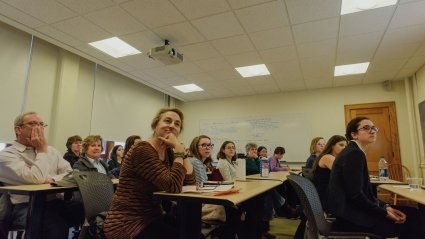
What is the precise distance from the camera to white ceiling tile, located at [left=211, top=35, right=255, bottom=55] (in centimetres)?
358

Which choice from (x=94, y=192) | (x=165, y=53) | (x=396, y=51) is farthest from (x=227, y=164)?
(x=396, y=51)

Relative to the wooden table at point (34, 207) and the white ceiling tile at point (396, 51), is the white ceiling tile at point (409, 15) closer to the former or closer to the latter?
the white ceiling tile at point (396, 51)

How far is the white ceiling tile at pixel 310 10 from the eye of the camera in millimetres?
2758

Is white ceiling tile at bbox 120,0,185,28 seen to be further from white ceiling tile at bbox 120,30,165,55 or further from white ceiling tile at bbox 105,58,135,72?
white ceiling tile at bbox 105,58,135,72

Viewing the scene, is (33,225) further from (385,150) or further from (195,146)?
(385,150)

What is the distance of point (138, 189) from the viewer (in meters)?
1.31

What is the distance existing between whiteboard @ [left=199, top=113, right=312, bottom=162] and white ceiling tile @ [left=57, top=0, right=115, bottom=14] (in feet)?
14.6

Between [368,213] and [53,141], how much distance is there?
4.11 m

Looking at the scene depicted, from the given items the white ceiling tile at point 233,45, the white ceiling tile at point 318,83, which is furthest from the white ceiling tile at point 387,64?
the white ceiling tile at point 233,45

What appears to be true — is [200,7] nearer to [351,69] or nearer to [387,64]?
[351,69]

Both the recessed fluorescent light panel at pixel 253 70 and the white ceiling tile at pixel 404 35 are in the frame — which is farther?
the recessed fluorescent light panel at pixel 253 70

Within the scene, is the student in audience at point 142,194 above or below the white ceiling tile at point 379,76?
below

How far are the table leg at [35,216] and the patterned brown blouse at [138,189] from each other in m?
0.71

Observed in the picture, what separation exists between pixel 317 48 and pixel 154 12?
7.57ft
